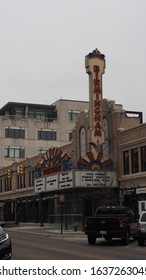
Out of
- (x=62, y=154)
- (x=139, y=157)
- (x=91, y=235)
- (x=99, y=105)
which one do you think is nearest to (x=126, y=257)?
(x=91, y=235)

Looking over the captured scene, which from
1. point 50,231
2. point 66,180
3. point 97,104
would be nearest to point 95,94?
point 97,104

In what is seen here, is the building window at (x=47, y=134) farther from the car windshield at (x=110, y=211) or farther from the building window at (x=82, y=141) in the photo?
the car windshield at (x=110, y=211)

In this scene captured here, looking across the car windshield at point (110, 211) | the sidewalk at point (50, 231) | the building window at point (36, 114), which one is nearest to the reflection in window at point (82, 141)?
the sidewalk at point (50, 231)

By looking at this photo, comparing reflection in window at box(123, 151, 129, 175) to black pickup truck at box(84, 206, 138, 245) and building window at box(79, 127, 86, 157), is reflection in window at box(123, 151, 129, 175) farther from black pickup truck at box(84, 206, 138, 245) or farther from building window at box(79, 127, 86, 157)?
black pickup truck at box(84, 206, 138, 245)

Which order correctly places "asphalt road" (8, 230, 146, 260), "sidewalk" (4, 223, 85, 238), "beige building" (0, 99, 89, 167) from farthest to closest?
"beige building" (0, 99, 89, 167), "sidewalk" (4, 223, 85, 238), "asphalt road" (8, 230, 146, 260)

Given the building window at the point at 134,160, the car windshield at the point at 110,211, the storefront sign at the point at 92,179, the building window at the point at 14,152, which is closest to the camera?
the car windshield at the point at 110,211

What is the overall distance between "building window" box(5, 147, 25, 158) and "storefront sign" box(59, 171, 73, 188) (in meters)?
45.2

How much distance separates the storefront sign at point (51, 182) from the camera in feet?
142

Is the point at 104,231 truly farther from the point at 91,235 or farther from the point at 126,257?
the point at 126,257

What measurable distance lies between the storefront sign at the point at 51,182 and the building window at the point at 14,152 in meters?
41.6

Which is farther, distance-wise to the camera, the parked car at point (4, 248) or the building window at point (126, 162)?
the building window at point (126, 162)

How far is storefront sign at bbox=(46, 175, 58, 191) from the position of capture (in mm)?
43375

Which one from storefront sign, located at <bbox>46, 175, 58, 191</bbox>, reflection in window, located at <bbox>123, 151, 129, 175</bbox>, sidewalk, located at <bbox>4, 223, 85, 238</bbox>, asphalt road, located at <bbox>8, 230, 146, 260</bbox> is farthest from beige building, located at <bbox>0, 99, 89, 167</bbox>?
asphalt road, located at <bbox>8, 230, 146, 260</bbox>

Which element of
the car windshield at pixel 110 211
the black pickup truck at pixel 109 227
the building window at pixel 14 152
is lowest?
the black pickup truck at pixel 109 227
